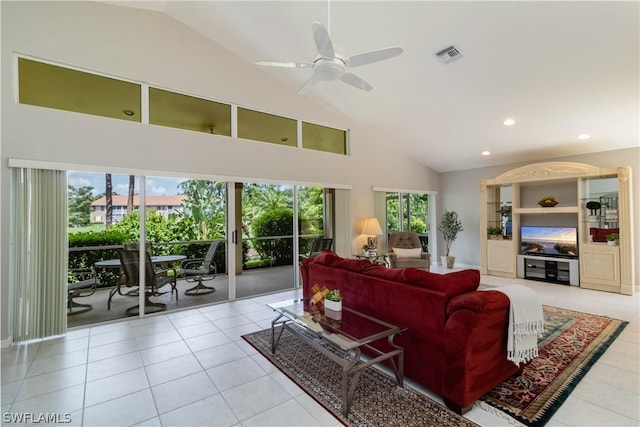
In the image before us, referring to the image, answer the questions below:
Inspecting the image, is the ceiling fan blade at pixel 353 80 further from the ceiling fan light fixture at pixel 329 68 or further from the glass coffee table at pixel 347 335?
the glass coffee table at pixel 347 335

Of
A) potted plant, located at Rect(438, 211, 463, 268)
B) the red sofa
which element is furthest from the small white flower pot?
potted plant, located at Rect(438, 211, 463, 268)

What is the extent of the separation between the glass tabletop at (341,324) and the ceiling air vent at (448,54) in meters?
3.43

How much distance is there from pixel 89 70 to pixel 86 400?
3836 mm

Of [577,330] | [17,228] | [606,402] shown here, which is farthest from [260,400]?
[577,330]

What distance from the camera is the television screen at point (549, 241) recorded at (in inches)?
227

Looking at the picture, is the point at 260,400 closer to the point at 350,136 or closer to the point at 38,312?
the point at 38,312

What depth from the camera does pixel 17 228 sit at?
3.32 m

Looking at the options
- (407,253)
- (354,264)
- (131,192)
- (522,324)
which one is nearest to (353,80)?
(354,264)

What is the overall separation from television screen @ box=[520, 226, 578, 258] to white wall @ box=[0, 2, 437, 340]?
14.4 feet

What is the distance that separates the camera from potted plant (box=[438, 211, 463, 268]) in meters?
7.44

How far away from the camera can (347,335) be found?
2.40 meters

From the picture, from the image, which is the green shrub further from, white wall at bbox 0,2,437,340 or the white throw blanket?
the white throw blanket

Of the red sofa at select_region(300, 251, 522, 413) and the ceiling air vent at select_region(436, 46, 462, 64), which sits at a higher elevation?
the ceiling air vent at select_region(436, 46, 462, 64)

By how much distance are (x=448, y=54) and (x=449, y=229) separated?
4.71m
